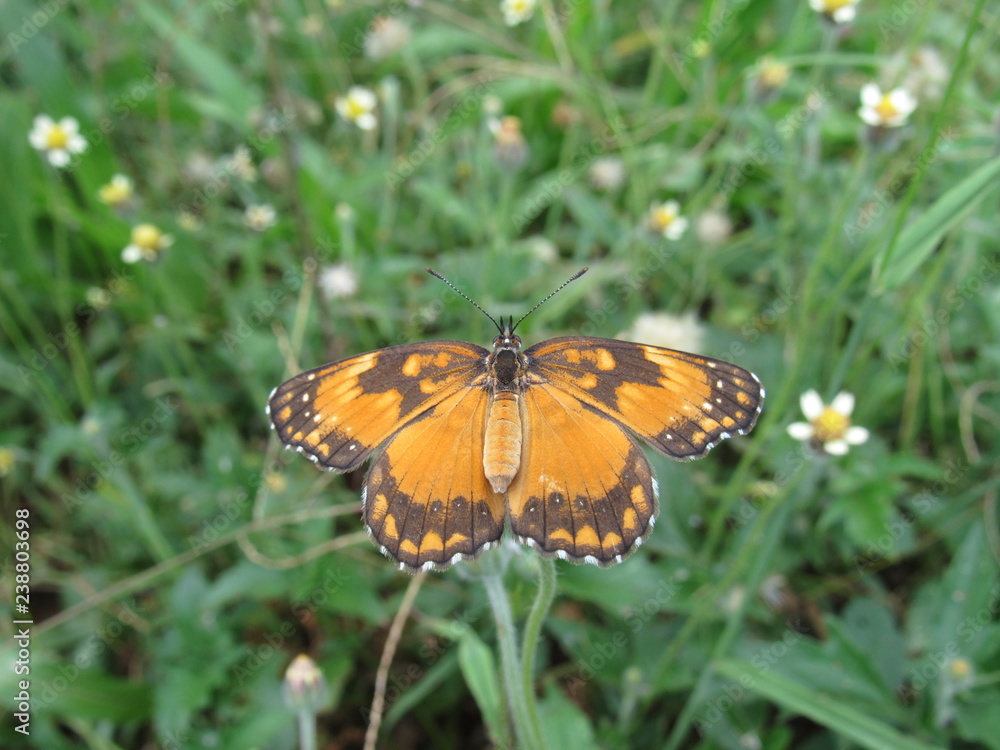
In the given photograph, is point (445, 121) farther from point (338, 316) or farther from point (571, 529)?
point (571, 529)

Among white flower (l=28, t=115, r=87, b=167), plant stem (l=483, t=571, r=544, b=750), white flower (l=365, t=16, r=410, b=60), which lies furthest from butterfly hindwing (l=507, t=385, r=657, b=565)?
white flower (l=365, t=16, r=410, b=60)

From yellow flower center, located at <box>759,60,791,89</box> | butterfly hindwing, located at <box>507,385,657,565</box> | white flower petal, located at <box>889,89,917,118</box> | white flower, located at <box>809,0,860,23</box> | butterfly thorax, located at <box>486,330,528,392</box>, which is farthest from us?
yellow flower center, located at <box>759,60,791,89</box>

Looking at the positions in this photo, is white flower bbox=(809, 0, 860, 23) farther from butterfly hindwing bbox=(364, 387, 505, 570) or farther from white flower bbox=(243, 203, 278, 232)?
white flower bbox=(243, 203, 278, 232)

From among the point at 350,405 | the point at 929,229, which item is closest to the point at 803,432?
the point at 929,229

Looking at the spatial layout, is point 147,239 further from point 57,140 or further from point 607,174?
point 607,174

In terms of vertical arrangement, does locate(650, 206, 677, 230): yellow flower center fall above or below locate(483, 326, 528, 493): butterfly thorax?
above

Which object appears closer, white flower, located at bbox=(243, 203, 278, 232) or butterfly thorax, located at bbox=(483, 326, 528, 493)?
butterfly thorax, located at bbox=(483, 326, 528, 493)

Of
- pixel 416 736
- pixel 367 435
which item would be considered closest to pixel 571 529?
pixel 367 435

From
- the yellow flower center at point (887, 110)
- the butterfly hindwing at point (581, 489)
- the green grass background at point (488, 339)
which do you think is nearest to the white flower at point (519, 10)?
the green grass background at point (488, 339)
